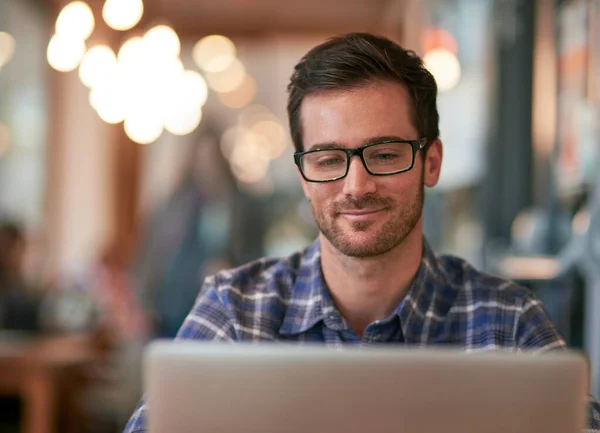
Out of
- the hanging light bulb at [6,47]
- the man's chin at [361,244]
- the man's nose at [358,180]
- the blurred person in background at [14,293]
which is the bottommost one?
the blurred person in background at [14,293]

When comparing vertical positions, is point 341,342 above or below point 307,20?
below

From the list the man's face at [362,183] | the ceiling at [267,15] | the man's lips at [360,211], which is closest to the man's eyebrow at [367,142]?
the man's face at [362,183]

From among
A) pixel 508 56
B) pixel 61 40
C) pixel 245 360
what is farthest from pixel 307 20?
pixel 245 360

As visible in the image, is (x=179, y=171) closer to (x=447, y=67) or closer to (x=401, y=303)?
(x=447, y=67)

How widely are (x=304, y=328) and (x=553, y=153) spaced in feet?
8.40

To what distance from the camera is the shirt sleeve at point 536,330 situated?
1332 millimetres

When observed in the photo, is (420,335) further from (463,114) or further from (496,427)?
(463,114)

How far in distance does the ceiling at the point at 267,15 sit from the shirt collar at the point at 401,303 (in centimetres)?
A: 613

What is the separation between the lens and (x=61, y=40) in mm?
3492

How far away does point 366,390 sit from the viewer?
2.46ft

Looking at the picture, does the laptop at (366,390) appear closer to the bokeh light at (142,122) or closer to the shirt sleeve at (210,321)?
the shirt sleeve at (210,321)

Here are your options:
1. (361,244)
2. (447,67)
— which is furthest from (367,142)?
(447,67)

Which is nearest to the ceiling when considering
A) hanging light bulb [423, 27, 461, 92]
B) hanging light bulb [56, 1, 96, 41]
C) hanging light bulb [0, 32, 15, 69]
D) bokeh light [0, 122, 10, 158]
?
hanging light bulb [0, 32, 15, 69]

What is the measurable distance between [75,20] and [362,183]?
251 centimetres
